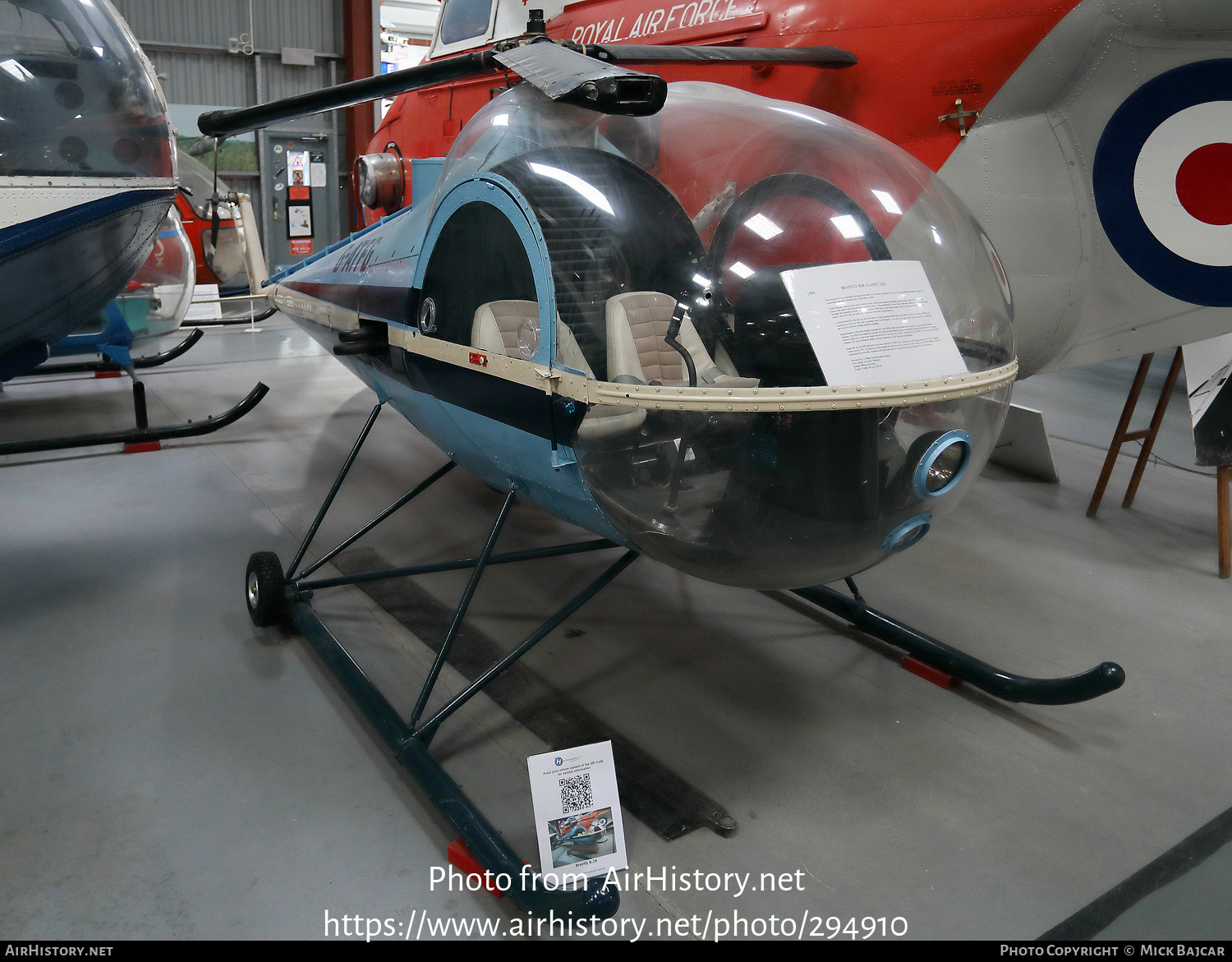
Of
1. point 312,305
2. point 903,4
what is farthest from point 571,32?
point 312,305

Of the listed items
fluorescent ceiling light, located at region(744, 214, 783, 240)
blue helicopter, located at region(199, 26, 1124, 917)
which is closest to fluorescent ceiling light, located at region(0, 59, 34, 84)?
blue helicopter, located at region(199, 26, 1124, 917)

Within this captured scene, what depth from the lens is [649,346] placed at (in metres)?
1.93

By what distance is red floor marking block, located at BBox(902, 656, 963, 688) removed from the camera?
288 cm

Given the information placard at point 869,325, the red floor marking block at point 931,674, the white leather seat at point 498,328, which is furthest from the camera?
the red floor marking block at point 931,674

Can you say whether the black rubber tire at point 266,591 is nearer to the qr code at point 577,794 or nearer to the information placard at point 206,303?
the qr code at point 577,794

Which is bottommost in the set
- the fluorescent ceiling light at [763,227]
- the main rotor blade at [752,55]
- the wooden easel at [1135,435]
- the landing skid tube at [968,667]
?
the landing skid tube at [968,667]

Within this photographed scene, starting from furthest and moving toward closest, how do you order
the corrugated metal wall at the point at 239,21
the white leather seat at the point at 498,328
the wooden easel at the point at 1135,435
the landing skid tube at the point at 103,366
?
the corrugated metal wall at the point at 239,21, the landing skid tube at the point at 103,366, the wooden easel at the point at 1135,435, the white leather seat at the point at 498,328

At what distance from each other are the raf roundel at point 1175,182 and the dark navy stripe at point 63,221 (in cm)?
361

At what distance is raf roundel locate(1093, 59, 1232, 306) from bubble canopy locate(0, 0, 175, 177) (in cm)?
361

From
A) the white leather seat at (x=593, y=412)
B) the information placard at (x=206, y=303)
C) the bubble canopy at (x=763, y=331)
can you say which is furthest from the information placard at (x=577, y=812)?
the information placard at (x=206, y=303)

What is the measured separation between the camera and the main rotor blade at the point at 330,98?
9.05ft

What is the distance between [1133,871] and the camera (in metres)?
2.07

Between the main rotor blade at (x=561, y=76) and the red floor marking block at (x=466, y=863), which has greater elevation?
the main rotor blade at (x=561, y=76)

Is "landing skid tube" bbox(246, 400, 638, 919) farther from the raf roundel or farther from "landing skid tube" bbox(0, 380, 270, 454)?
the raf roundel
